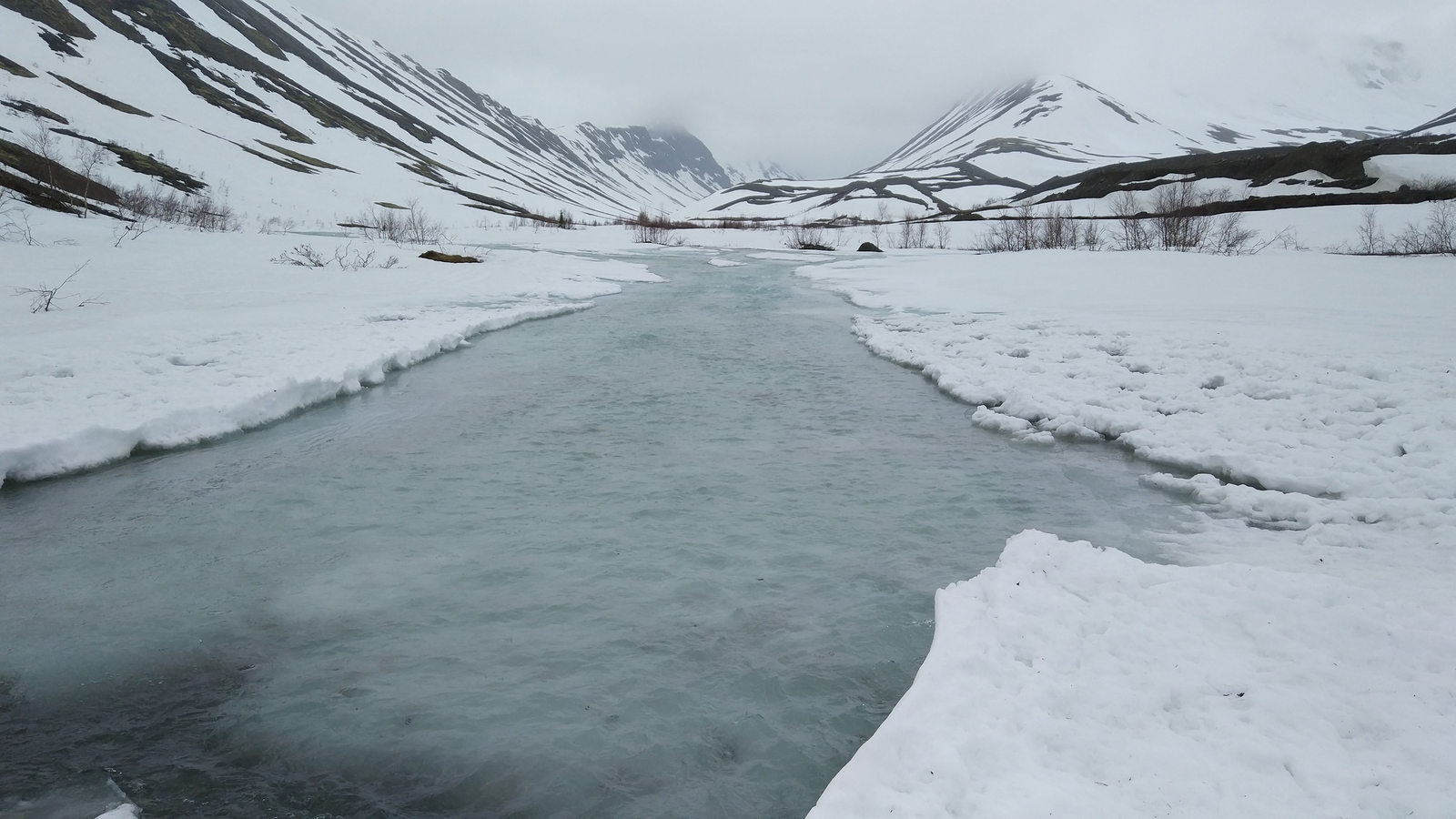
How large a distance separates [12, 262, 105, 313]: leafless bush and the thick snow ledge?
14477 millimetres

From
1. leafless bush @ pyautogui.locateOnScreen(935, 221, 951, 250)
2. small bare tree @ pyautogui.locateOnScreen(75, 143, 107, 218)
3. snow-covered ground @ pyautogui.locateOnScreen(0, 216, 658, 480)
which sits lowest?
snow-covered ground @ pyautogui.locateOnScreen(0, 216, 658, 480)

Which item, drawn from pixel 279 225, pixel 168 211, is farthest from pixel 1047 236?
pixel 279 225

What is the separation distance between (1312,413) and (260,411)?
1208 centimetres

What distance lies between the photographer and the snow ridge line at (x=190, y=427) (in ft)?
20.9

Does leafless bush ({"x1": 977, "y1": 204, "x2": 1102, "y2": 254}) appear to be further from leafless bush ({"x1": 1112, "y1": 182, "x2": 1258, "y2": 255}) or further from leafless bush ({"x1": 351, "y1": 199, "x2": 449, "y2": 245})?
leafless bush ({"x1": 351, "y1": 199, "x2": 449, "y2": 245})

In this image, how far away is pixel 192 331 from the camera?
10.6 meters

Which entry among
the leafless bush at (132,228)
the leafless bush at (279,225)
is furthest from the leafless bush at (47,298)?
the leafless bush at (279,225)

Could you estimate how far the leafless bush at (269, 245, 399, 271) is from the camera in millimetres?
20266

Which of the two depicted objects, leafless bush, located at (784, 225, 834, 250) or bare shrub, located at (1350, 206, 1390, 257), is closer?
bare shrub, located at (1350, 206, 1390, 257)

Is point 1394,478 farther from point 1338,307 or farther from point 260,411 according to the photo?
point 260,411

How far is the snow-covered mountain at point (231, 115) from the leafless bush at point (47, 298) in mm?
13486

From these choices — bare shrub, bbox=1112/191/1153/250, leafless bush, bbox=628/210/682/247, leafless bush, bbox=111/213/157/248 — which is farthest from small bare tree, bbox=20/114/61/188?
bare shrub, bbox=1112/191/1153/250

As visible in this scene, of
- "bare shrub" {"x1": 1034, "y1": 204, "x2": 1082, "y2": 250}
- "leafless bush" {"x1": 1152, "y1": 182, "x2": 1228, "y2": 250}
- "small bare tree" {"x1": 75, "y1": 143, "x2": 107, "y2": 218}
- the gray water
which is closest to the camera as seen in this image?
the gray water

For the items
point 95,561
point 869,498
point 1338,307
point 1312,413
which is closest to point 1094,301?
point 1338,307
